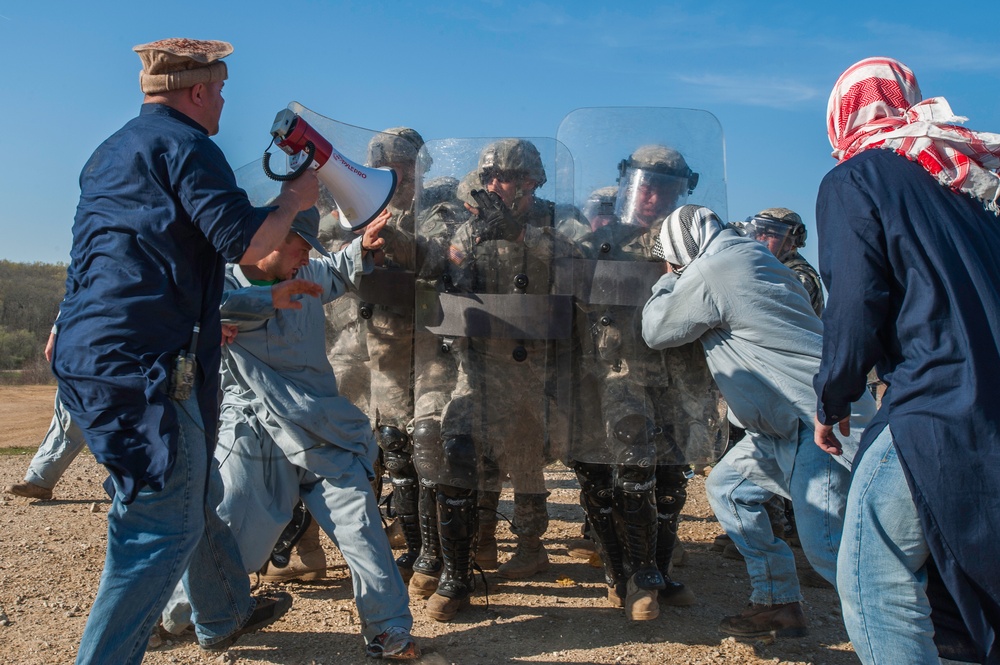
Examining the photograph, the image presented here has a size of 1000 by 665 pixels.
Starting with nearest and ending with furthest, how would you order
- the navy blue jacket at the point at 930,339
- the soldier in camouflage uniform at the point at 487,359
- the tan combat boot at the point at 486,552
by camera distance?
the navy blue jacket at the point at 930,339
the soldier in camouflage uniform at the point at 487,359
the tan combat boot at the point at 486,552

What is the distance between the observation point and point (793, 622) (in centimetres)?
363

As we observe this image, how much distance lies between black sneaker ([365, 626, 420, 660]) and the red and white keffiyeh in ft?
6.98

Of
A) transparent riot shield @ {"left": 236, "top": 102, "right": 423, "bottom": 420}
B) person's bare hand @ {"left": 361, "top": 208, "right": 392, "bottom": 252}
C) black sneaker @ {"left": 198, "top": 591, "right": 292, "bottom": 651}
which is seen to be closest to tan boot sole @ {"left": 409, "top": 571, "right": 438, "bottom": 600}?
transparent riot shield @ {"left": 236, "top": 102, "right": 423, "bottom": 420}

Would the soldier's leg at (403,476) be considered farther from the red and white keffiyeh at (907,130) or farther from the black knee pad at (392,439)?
the red and white keffiyeh at (907,130)

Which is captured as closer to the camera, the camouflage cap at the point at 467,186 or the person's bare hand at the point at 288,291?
the person's bare hand at the point at 288,291

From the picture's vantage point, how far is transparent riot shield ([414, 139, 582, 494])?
387 centimetres

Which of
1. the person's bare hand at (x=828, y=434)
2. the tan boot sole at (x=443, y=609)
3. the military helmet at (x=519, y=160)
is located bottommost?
the tan boot sole at (x=443, y=609)

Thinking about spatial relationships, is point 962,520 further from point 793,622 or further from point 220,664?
point 220,664

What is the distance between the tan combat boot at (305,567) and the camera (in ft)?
14.3

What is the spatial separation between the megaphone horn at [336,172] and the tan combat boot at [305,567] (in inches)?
65.7

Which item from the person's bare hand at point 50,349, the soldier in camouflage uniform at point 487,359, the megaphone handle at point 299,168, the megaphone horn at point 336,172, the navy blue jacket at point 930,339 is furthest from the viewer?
the soldier in camouflage uniform at point 487,359

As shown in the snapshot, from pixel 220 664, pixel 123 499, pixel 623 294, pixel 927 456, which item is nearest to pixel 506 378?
pixel 623 294

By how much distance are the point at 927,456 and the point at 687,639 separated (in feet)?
6.29

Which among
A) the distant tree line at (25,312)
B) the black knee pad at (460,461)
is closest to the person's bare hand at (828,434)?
the black knee pad at (460,461)
